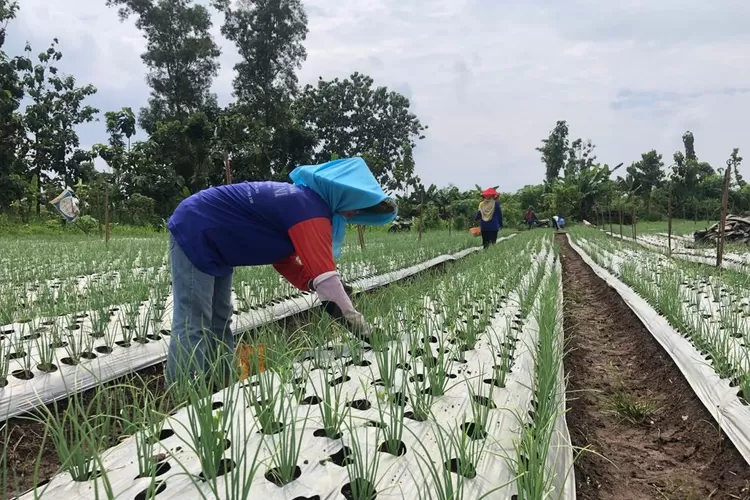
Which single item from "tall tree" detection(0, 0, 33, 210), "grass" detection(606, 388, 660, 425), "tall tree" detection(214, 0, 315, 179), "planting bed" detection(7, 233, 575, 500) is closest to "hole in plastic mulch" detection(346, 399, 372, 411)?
"planting bed" detection(7, 233, 575, 500)

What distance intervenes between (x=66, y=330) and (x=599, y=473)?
245 cm

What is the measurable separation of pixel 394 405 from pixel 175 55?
21.3 meters

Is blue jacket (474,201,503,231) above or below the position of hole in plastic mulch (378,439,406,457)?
above

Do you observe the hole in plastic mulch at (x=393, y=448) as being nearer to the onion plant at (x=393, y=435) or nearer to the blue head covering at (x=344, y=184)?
the onion plant at (x=393, y=435)

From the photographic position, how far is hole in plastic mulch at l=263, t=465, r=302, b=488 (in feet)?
3.48

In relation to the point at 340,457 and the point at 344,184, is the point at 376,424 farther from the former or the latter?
the point at 344,184

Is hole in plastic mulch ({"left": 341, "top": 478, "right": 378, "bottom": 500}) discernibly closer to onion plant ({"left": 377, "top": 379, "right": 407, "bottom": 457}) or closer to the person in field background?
onion plant ({"left": 377, "top": 379, "right": 407, "bottom": 457})

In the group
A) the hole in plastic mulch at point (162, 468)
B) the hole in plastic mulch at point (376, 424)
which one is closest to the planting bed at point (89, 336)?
the hole in plastic mulch at point (162, 468)

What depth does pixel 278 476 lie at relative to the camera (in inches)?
42.4

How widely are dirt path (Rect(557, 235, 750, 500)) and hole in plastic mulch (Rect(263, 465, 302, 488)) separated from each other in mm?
823

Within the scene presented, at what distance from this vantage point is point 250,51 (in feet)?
69.5

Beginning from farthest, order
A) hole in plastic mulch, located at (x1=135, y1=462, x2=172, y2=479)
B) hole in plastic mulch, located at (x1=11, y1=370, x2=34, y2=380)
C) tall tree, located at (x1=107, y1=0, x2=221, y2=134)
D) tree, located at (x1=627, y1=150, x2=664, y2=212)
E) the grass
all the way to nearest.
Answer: tree, located at (x1=627, y1=150, x2=664, y2=212)
tall tree, located at (x1=107, y1=0, x2=221, y2=134)
the grass
hole in plastic mulch, located at (x1=11, y1=370, x2=34, y2=380)
hole in plastic mulch, located at (x1=135, y1=462, x2=172, y2=479)

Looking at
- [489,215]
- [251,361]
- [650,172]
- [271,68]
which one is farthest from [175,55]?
[650,172]

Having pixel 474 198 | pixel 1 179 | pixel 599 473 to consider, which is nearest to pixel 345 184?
pixel 599 473
